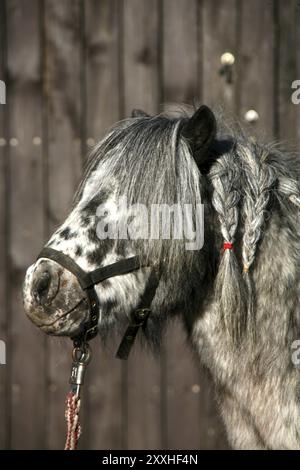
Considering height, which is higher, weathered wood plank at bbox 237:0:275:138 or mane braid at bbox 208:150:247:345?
weathered wood plank at bbox 237:0:275:138

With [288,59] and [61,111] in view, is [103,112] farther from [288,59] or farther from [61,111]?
[288,59]

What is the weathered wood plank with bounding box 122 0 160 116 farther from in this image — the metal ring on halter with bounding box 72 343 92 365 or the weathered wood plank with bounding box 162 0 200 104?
the metal ring on halter with bounding box 72 343 92 365

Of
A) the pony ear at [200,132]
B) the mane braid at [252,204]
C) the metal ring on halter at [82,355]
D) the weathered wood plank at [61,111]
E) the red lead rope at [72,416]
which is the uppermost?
the weathered wood plank at [61,111]

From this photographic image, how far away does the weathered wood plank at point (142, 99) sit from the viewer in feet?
9.78

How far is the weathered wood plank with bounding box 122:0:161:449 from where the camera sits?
298cm

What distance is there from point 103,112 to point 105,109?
2cm

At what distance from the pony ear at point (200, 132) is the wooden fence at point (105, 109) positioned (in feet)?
4.26

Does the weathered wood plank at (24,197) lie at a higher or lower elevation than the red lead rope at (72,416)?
higher

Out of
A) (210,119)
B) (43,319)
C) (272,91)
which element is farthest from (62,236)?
(272,91)

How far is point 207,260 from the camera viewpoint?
1.77 m

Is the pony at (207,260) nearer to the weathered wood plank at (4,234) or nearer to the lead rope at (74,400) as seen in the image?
the lead rope at (74,400)

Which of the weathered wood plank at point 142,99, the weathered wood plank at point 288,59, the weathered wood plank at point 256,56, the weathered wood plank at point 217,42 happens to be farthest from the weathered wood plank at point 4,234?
the weathered wood plank at point 288,59

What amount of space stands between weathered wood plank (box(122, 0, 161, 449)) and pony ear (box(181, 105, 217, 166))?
1.29m

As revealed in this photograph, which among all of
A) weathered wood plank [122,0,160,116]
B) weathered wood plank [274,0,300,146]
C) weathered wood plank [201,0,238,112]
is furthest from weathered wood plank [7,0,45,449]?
weathered wood plank [274,0,300,146]
